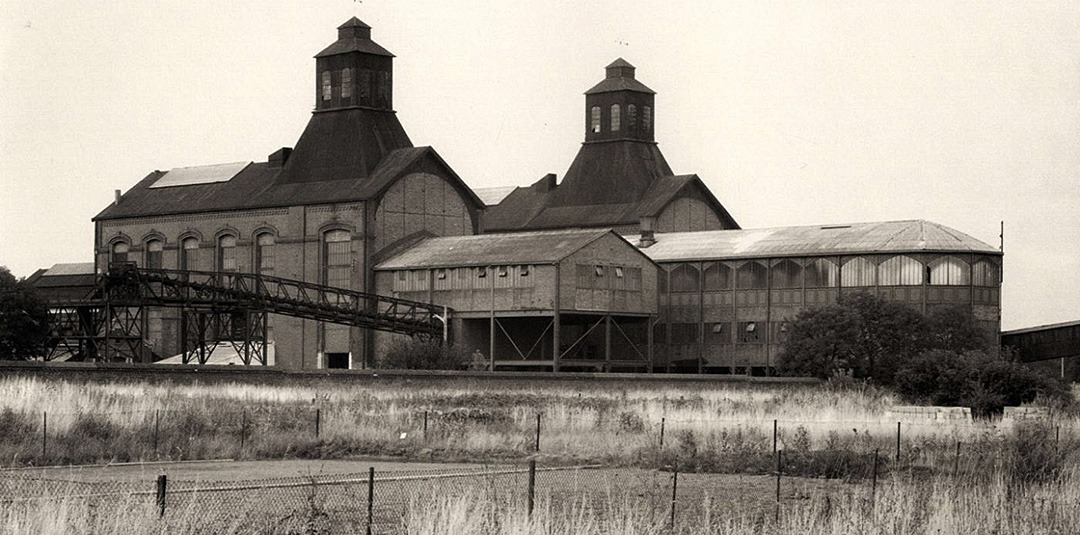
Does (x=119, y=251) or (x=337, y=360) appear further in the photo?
(x=119, y=251)

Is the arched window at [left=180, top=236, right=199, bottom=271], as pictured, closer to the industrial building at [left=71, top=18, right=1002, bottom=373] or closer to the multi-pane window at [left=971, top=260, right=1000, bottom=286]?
the industrial building at [left=71, top=18, right=1002, bottom=373]

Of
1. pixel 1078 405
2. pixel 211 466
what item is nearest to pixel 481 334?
pixel 1078 405

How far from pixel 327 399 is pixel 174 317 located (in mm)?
36389

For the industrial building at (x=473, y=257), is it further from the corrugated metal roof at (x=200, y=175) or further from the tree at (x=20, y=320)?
the tree at (x=20, y=320)

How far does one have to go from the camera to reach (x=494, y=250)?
65.9 meters

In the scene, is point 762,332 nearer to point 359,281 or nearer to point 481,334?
point 481,334

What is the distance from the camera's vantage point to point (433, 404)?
42031 millimetres

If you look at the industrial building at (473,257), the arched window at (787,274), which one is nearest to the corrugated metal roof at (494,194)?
the industrial building at (473,257)

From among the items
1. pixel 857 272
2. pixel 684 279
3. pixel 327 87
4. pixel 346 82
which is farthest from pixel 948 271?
pixel 327 87

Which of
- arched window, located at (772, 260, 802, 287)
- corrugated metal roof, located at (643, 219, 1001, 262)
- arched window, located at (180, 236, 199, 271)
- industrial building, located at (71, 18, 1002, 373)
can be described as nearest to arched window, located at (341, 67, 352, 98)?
industrial building, located at (71, 18, 1002, 373)

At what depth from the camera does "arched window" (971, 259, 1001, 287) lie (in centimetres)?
6391

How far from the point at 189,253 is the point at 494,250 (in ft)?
57.2

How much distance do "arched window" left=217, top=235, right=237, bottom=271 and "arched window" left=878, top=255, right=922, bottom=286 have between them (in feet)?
91.4

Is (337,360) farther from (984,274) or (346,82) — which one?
(984,274)
